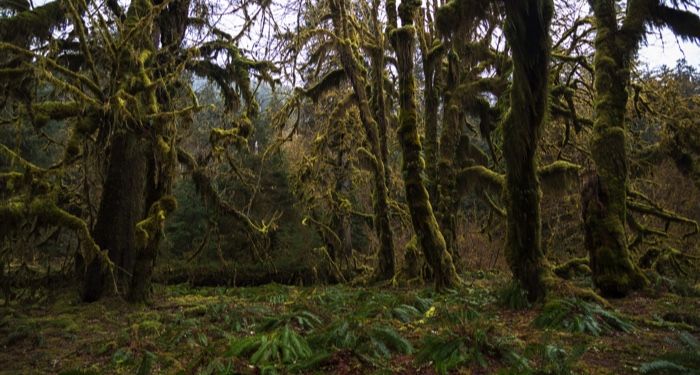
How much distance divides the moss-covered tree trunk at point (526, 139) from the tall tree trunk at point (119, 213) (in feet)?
21.9

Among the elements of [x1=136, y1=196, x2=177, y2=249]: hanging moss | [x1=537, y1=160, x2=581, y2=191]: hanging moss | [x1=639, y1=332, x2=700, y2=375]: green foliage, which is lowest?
[x1=639, y1=332, x2=700, y2=375]: green foliage

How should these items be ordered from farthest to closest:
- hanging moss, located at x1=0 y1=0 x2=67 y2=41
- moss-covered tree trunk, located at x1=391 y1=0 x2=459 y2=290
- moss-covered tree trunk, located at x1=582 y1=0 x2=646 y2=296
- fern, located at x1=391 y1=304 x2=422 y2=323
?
moss-covered tree trunk, located at x1=391 y1=0 x2=459 y2=290, hanging moss, located at x1=0 y1=0 x2=67 y2=41, moss-covered tree trunk, located at x1=582 y1=0 x2=646 y2=296, fern, located at x1=391 y1=304 x2=422 y2=323

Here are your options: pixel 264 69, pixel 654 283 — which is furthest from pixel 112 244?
pixel 654 283

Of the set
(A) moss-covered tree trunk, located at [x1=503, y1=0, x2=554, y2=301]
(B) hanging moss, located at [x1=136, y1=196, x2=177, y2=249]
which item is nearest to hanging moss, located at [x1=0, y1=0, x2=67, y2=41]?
(B) hanging moss, located at [x1=136, y1=196, x2=177, y2=249]

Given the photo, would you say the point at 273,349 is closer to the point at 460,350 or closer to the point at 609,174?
the point at 460,350

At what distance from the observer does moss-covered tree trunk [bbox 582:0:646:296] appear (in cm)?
799

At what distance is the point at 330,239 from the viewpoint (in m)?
17.8

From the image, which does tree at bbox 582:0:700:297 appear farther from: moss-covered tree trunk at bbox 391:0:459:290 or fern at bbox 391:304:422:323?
fern at bbox 391:304:422:323

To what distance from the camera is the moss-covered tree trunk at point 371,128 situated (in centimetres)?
1176

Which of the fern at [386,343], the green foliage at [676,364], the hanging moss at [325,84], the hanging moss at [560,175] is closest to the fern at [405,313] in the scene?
the fern at [386,343]

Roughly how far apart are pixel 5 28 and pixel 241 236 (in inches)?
574

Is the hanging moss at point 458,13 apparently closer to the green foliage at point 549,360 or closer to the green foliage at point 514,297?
the green foliage at point 514,297

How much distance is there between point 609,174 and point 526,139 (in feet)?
8.70

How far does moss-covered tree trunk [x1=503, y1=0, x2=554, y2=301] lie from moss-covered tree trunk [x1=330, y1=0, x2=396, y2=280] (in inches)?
211
